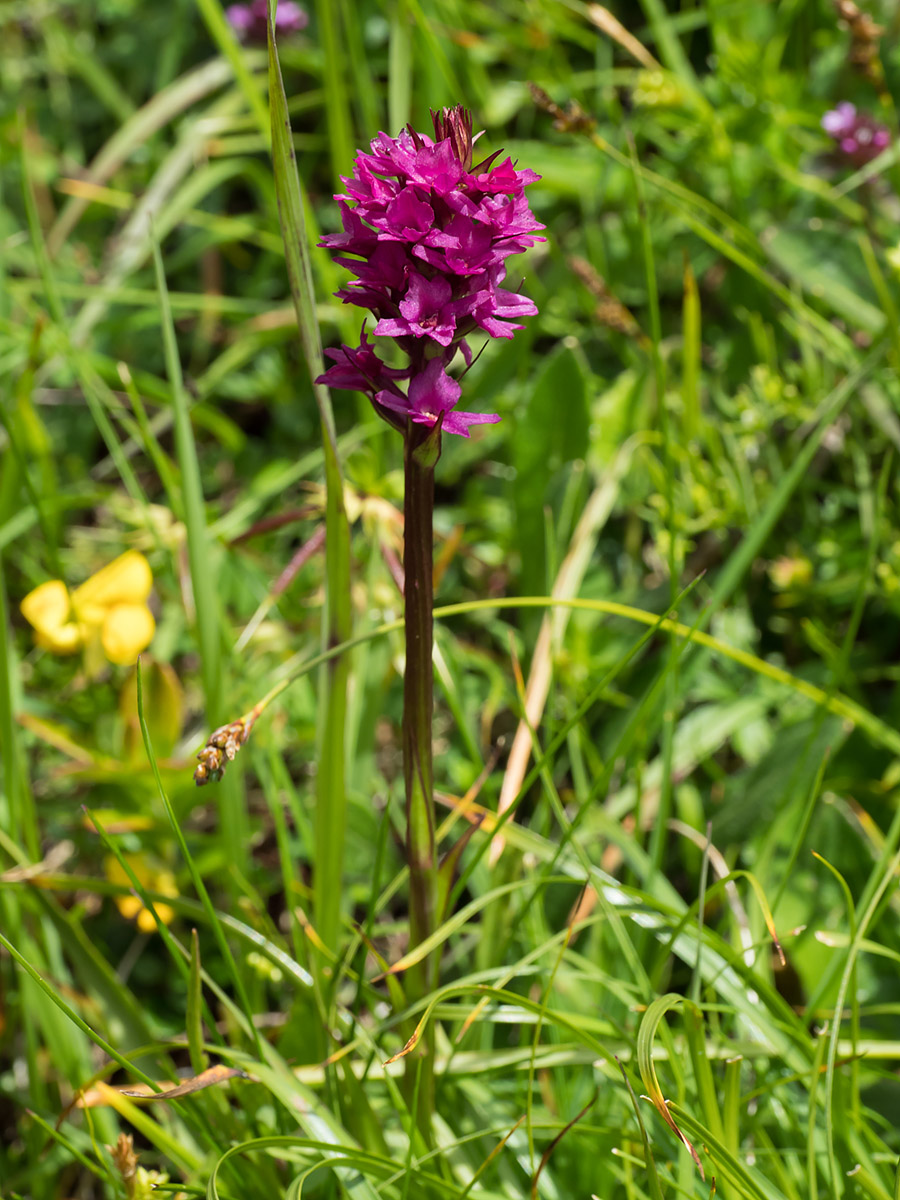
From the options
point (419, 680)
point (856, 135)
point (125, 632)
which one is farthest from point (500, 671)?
point (856, 135)

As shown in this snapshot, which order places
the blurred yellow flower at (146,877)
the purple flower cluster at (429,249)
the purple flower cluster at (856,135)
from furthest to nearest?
the purple flower cluster at (856,135), the blurred yellow flower at (146,877), the purple flower cluster at (429,249)

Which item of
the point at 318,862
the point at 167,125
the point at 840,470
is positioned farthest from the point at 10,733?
the point at 167,125

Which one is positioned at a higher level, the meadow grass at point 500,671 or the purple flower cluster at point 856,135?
the purple flower cluster at point 856,135

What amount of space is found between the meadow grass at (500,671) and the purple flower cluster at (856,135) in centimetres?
3

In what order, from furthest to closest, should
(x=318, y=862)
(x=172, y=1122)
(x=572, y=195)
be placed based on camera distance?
(x=572, y=195), (x=172, y=1122), (x=318, y=862)

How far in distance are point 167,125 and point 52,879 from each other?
9.14 ft

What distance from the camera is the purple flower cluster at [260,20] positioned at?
309 cm

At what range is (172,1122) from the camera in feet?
5.01

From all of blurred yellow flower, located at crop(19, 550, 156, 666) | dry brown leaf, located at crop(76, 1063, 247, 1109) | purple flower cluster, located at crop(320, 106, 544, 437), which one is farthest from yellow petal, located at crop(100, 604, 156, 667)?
purple flower cluster, located at crop(320, 106, 544, 437)

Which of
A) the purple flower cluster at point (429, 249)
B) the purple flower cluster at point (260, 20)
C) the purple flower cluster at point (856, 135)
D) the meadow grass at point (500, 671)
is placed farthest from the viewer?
the purple flower cluster at point (260, 20)

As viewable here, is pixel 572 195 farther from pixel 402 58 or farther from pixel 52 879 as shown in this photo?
pixel 52 879

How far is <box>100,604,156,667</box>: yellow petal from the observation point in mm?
1893

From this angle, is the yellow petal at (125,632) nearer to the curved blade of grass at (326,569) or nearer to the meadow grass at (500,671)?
the meadow grass at (500,671)

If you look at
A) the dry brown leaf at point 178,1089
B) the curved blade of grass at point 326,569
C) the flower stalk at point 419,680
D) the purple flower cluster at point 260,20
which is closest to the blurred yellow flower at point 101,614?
the curved blade of grass at point 326,569
